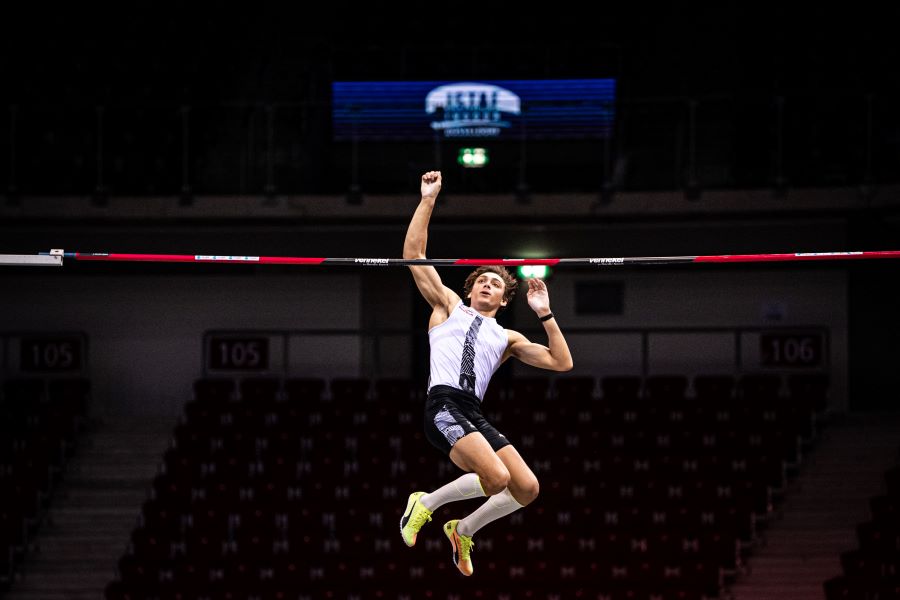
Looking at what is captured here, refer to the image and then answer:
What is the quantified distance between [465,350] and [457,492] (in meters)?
0.94

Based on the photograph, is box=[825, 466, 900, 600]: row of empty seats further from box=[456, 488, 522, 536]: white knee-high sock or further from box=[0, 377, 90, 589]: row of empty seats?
box=[0, 377, 90, 589]: row of empty seats

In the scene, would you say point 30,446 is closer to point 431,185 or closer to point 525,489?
point 431,185

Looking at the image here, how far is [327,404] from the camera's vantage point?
17.5m

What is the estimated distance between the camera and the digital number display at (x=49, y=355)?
1922 centimetres

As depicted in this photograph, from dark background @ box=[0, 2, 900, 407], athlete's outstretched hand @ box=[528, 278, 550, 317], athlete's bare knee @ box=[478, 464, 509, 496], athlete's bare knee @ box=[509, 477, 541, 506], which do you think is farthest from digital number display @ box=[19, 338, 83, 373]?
athlete's bare knee @ box=[478, 464, 509, 496]

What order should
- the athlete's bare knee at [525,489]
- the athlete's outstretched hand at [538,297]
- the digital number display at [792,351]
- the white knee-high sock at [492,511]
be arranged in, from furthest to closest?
the digital number display at [792,351], the white knee-high sock at [492,511], the athlete's outstretched hand at [538,297], the athlete's bare knee at [525,489]

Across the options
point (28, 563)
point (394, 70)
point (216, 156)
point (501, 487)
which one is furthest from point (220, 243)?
point (501, 487)

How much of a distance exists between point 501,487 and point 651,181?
961 cm

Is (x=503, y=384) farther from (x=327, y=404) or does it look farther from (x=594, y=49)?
(x=594, y=49)

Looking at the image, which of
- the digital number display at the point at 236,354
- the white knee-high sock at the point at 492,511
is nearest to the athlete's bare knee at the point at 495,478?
the white knee-high sock at the point at 492,511

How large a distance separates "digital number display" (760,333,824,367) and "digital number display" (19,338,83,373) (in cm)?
1023

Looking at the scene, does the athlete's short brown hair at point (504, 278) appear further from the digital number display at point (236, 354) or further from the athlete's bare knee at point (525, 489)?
the digital number display at point (236, 354)

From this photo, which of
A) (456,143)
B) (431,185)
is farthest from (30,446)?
(431,185)

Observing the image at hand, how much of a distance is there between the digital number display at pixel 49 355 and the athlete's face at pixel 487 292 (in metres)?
12.7
